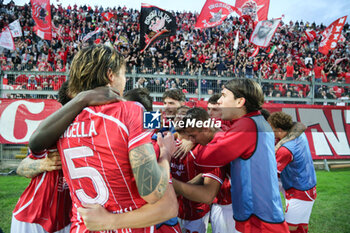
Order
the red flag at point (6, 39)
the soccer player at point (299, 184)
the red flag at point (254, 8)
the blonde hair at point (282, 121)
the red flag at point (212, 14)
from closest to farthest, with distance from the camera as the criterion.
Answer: the soccer player at point (299, 184)
the blonde hair at point (282, 121)
the red flag at point (6, 39)
the red flag at point (212, 14)
the red flag at point (254, 8)

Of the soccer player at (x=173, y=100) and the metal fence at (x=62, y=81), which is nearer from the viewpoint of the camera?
the soccer player at (x=173, y=100)

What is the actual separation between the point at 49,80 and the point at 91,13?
16302 mm

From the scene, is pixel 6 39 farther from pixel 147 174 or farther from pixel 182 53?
pixel 147 174

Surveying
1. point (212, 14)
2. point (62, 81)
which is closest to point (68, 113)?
point (62, 81)

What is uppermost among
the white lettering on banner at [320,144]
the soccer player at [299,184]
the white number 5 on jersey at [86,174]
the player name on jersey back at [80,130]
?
the player name on jersey back at [80,130]

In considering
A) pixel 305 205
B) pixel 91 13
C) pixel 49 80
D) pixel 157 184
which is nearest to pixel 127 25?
pixel 91 13

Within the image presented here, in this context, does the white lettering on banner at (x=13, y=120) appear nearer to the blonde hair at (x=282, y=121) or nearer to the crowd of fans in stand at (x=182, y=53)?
the crowd of fans in stand at (x=182, y=53)

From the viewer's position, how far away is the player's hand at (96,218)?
4.50 ft

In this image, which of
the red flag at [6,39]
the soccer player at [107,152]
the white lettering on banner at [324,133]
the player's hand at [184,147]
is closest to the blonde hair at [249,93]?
the player's hand at [184,147]

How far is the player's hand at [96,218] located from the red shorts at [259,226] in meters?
1.33

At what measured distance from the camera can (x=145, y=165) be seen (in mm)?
1263

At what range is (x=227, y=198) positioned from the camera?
116 inches

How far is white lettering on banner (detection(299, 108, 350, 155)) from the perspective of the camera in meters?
9.55

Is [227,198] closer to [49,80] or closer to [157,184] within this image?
[157,184]
